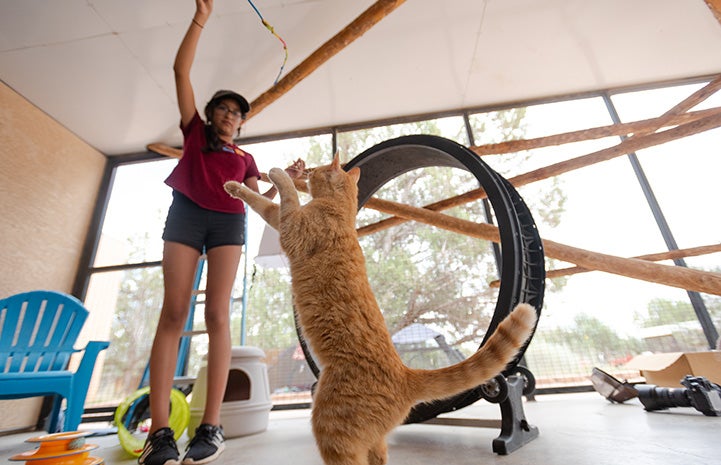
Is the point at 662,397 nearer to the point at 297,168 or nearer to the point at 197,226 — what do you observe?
the point at 297,168

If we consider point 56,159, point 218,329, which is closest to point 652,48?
point 218,329

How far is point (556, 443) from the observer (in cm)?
105

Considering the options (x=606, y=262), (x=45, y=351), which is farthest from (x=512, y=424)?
(x=45, y=351)

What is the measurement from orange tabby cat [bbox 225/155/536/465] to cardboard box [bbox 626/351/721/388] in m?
1.71

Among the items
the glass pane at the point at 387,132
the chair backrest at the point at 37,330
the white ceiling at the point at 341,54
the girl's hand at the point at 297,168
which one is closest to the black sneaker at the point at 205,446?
the girl's hand at the point at 297,168

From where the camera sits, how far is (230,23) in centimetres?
239

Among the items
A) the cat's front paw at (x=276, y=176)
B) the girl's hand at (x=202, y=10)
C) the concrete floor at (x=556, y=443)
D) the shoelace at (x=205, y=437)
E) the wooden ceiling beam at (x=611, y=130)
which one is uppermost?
the girl's hand at (x=202, y=10)

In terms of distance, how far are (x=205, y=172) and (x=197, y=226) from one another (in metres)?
0.24

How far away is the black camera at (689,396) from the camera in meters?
1.25

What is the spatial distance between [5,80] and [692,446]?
16.0 ft

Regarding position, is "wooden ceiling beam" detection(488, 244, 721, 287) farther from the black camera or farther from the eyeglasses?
the eyeglasses

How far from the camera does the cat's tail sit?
0.78m

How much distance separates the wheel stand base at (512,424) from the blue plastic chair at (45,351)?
2.05 meters

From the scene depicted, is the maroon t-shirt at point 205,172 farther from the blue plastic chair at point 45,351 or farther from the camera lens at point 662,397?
the camera lens at point 662,397
